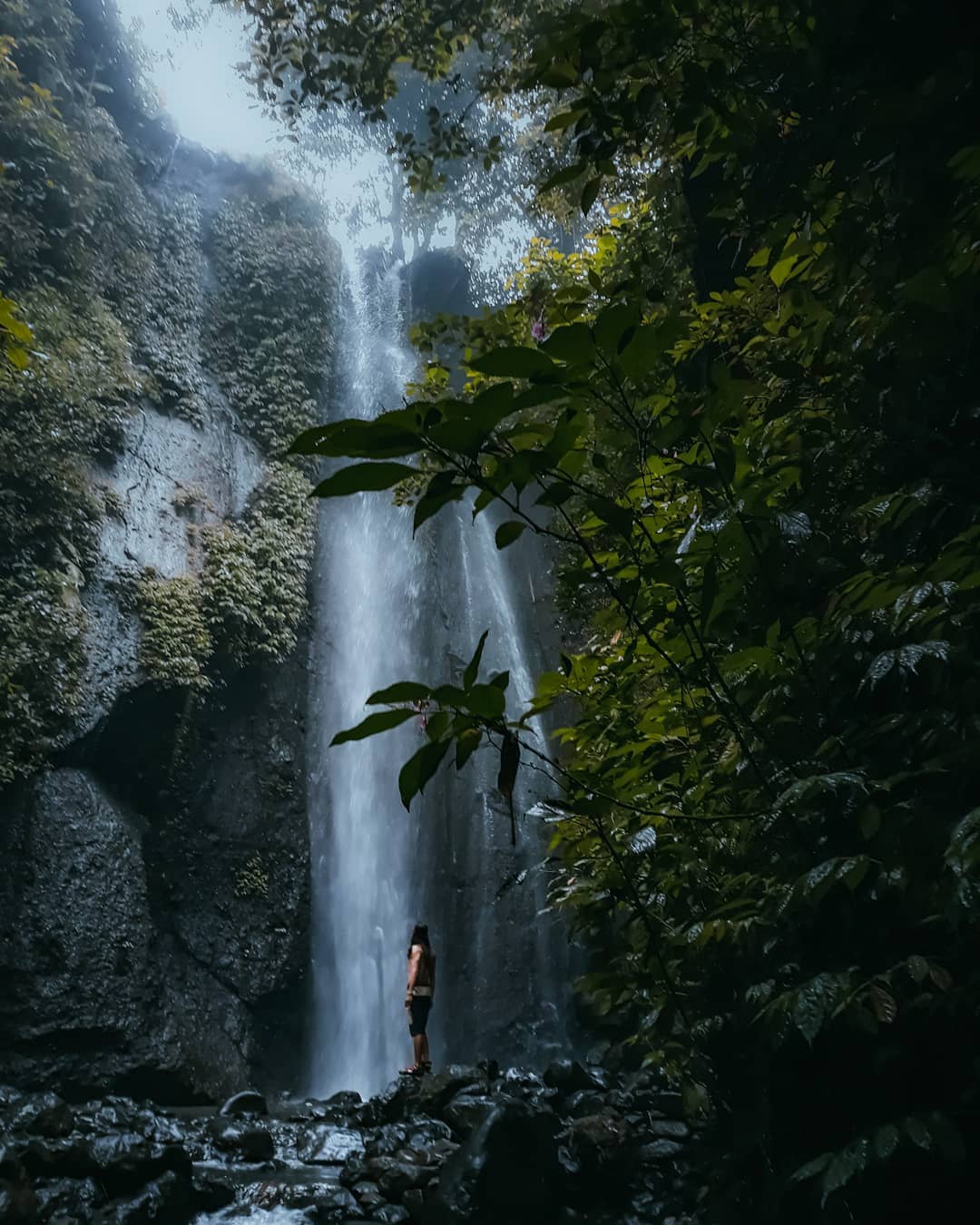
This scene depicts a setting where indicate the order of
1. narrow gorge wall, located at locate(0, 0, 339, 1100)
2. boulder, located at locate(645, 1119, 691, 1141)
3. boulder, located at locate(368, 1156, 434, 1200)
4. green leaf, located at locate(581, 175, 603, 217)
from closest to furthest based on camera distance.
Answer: green leaf, located at locate(581, 175, 603, 217)
boulder, located at locate(368, 1156, 434, 1200)
boulder, located at locate(645, 1119, 691, 1141)
narrow gorge wall, located at locate(0, 0, 339, 1100)

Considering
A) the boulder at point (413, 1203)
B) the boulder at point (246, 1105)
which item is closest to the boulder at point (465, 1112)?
Result: the boulder at point (413, 1203)

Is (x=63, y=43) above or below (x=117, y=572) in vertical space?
above

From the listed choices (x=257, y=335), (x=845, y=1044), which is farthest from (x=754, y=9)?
(x=257, y=335)

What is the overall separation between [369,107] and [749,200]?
4.81 m

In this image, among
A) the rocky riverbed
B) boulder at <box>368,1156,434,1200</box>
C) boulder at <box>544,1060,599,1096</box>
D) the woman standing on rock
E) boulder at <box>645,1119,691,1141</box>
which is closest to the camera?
the rocky riverbed

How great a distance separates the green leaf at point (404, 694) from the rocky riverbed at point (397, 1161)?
295 centimetres

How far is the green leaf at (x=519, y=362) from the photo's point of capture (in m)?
0.96

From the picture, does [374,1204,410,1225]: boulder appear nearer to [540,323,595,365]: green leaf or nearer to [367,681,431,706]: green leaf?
[367,681,431,706]: green leaf

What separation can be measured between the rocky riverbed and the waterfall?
8.82 ft

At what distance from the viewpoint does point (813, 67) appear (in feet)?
6.21

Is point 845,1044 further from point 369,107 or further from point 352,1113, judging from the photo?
point 352,1113

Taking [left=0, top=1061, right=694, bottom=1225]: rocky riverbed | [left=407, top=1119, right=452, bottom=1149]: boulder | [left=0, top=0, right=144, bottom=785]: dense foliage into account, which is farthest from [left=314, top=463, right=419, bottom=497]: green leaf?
[left=0, top=0, right=144, bottom=785]: dense foliage

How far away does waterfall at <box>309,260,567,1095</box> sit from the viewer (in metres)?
10.3

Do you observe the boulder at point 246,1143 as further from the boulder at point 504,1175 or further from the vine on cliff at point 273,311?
the vine on cliff at point 273,311
